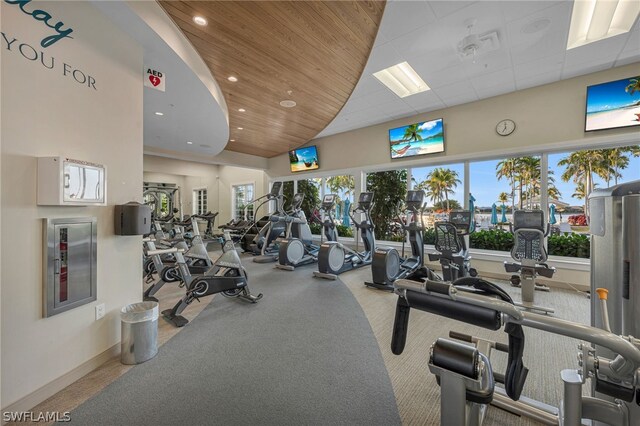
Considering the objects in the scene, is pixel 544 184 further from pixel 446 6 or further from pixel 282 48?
pixel 282 48

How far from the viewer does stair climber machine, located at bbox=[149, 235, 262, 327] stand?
127 inches

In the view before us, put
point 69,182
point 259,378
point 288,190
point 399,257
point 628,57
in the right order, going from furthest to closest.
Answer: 1. point 288,190
2. point 399,257
3. point 628,57
4. point 259,378
5. point 69,182

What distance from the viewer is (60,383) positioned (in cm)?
202

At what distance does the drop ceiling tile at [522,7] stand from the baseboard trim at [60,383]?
5230 mm

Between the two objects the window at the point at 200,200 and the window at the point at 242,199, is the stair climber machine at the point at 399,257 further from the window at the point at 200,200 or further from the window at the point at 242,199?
the window at the point at 200,200

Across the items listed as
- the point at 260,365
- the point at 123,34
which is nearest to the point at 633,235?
the point at 260,365

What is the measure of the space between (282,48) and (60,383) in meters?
3.98

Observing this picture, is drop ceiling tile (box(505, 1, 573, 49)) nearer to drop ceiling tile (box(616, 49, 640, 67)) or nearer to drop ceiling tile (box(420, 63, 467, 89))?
drop ceiling tile (box(420, 63, 467, 89))

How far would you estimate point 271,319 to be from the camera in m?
3.28

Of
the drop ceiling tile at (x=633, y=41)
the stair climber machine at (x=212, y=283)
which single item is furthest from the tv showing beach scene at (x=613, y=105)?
the stair climber machine at (x=212, y=283)

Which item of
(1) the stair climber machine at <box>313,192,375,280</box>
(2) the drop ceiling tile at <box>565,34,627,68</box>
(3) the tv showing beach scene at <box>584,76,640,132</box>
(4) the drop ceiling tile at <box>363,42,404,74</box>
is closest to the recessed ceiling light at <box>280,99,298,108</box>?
(4) the drop ceiling tile at <box>363,42,404,74</box>

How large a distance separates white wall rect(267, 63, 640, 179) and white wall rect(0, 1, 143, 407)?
5452 mm

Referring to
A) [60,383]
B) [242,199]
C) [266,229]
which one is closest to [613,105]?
[266,229]

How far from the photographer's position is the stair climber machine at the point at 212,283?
3230mm
